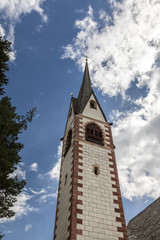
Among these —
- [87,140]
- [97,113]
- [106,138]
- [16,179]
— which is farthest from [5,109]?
[97,113]

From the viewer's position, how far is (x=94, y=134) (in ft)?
68.8

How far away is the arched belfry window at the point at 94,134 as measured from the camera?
2025cm

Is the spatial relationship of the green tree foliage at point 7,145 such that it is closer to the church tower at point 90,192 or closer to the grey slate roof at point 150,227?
the church tower at point 90,192

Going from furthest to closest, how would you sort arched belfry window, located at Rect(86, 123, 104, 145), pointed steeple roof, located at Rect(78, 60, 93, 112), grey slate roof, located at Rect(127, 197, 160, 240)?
pointed steeple roof, located at Rect(78, 60, 93, 112), arched belfry window, located at Rect(86, 123, 104, 145), grey slate roof, located at Rect(127, 197, 160, 240)

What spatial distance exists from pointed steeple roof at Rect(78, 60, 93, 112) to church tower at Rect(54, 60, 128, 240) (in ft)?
16.5

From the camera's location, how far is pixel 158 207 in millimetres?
19766

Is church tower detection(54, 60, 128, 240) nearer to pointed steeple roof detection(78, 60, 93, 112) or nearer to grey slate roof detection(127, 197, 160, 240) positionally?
grey slate roof detection(127, 197, 160, 240)

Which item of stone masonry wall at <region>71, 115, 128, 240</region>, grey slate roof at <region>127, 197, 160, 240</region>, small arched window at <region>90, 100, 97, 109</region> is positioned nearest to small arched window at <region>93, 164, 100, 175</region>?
stone masonry wall at <region>71, 115, 128, 240</region>

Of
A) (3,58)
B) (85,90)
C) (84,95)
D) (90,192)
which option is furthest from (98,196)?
(85,90)

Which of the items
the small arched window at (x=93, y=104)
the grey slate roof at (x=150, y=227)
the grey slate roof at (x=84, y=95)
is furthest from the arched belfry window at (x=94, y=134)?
the grey slate roof at (x=150, y=227)

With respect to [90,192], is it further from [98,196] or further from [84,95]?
[84,95]

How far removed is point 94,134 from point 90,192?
22.2ft

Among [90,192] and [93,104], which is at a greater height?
[93,104]

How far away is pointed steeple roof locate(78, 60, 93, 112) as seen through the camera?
27.0 meters
